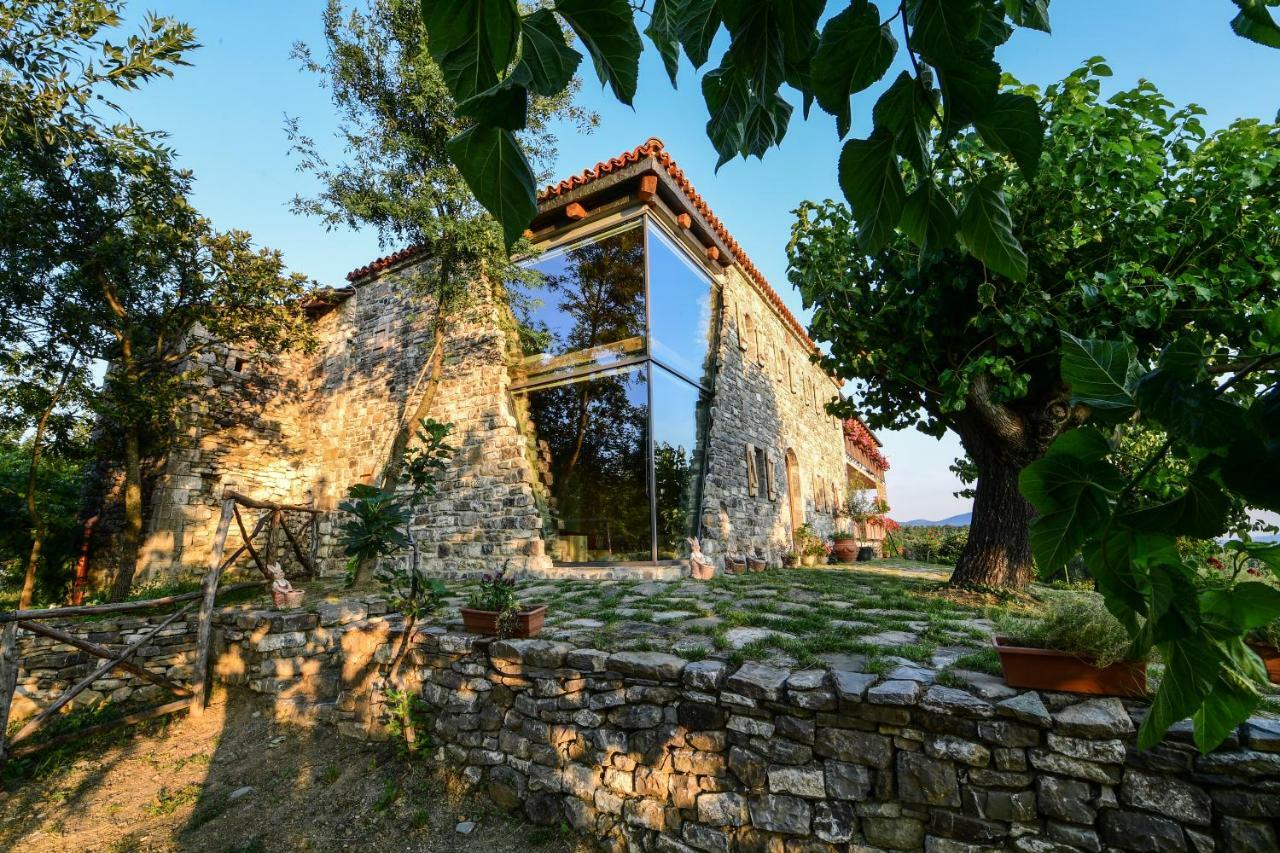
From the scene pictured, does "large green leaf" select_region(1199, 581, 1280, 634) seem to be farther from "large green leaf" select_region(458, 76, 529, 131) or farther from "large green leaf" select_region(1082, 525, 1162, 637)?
"large green leaf" select_region(458, 76, 529, 131)

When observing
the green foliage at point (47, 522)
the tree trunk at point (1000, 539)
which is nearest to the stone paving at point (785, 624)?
the tree trunk at point (1000, 539)

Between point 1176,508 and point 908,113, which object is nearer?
point 1176,508

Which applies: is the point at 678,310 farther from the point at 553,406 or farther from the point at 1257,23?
the point at 1257,23

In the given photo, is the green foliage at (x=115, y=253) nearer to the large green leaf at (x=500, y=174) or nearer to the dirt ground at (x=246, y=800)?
the dirt ground at (x=246, y=800)

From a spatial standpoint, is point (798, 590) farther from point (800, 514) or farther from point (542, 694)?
point (800, 514)

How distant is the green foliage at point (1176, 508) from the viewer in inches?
20.2

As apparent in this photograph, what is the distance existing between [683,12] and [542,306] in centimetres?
788

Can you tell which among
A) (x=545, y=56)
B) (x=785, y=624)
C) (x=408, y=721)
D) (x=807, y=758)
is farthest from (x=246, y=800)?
(x=545, y=56)

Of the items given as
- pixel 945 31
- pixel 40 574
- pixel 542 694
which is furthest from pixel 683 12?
pixel 40 574

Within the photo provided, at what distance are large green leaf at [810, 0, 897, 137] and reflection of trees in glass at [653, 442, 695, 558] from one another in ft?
22.0

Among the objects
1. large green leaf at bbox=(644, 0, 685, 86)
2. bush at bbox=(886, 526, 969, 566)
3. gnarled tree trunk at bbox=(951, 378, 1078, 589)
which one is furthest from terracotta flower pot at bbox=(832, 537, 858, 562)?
large green leaf at bbox=(644, 0, 685, 86)

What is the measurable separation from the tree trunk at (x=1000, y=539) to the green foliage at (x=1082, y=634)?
320 cm

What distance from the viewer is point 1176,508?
58cm

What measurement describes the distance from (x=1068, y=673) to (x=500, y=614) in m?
3.31
